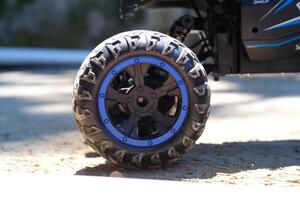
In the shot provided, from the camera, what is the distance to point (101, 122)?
4.86m

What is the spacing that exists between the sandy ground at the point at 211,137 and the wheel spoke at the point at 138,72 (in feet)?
2.20

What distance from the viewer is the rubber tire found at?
15.8 ft

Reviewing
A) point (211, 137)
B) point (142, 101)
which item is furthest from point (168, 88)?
point (211, 137)

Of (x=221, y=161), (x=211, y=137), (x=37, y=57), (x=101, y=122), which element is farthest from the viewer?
(x=37, y=57)

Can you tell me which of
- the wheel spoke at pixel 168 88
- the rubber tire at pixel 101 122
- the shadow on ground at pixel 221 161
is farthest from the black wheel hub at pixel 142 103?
the shadow on ground at pixel 221 161

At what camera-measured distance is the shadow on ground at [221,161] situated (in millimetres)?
4840

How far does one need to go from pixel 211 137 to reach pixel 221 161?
161 cm

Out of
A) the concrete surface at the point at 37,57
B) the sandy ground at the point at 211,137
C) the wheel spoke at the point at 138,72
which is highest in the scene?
the wheel spoke at the point at 138,72

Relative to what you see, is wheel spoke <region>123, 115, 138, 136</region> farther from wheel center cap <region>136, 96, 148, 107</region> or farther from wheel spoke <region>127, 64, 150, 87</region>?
wheel spoke <region>127, 64, 150, 87</region>

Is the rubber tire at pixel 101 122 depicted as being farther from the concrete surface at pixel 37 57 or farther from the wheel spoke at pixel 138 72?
the concrete surface at pixel 37 57

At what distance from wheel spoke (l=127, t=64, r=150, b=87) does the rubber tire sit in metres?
0.10

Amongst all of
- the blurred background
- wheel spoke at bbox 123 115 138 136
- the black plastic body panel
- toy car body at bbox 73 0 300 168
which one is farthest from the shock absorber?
the blurred background

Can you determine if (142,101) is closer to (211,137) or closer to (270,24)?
(270,24)

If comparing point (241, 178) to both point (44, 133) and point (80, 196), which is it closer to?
point (80, 196)
